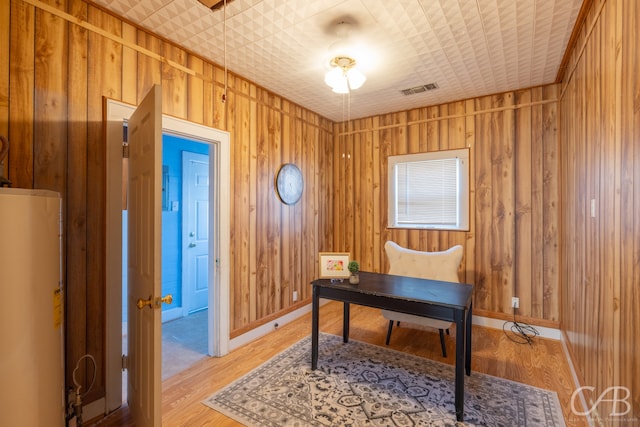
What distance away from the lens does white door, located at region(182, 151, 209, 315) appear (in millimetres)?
3998

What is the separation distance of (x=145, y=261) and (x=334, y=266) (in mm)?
1495

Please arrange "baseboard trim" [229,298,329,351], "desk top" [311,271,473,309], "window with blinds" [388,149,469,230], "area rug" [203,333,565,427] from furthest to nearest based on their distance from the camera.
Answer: "window with blinds" [388,149,469,230], "baseboard trim" [229,298,329,351], "desk top" [311,271,473,309], "area rug" [203,333,565,427]

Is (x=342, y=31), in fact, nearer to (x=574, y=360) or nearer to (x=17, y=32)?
(x=17, y=32)

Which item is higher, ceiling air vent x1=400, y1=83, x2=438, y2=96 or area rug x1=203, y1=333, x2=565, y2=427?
ceiling air vent x1=400, y1=83, x2=438, y2=96

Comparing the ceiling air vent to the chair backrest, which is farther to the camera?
the ceiling air vent

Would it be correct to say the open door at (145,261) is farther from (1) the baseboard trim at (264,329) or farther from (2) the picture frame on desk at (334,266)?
(2) the picture frame on desk at (334,266)

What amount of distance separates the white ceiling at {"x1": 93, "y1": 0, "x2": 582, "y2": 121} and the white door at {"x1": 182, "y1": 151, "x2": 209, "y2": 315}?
1631 mm

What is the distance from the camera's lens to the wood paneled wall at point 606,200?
1.25 meters

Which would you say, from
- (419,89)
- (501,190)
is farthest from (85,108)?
(501,190)

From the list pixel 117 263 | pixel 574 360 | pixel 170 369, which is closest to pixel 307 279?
pixel 170 369

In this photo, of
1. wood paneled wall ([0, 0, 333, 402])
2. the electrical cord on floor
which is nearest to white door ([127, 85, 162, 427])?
wood paneled wall ([0, 0, 333, 402])

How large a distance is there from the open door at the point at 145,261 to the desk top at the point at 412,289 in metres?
1.31

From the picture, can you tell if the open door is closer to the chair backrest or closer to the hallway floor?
the hallway floor

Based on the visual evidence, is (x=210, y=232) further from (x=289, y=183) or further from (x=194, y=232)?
(x=194, y=232)
